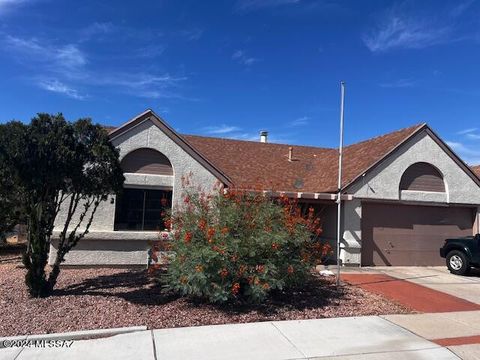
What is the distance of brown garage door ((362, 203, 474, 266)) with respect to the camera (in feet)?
49.2

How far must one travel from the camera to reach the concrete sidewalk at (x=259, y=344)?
5.84m

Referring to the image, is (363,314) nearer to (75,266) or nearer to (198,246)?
(198,246)

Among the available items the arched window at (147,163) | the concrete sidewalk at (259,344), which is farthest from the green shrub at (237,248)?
the arched window at (147,163)

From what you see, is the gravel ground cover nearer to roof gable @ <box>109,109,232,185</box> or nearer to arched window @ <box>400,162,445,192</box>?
roof gable @ <box>109,109,232,185</box>

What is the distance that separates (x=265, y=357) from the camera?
581 centimetres

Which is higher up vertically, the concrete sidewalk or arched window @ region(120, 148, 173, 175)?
arched window @ region(120, 148, 173, 175)

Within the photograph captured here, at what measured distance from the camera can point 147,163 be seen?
13.5m

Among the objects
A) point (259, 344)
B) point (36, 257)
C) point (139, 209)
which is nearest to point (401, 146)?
point (139, 209)

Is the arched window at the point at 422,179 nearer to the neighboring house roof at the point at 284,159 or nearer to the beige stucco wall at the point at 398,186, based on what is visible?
the beige stucco wall at the point at 398,186

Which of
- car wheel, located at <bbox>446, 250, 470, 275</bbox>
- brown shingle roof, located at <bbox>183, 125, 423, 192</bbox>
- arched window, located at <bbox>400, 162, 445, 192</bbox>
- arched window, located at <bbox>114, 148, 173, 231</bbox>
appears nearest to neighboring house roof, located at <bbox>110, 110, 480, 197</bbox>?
brown shingle roof, located at <bbox>183, 125, 423, 192</bbox>

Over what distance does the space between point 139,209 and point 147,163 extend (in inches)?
57.4

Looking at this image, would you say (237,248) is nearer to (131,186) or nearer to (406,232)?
(131,186)

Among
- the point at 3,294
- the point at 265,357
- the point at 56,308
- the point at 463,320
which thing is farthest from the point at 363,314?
the point at 3,294

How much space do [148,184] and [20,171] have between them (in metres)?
5.89
